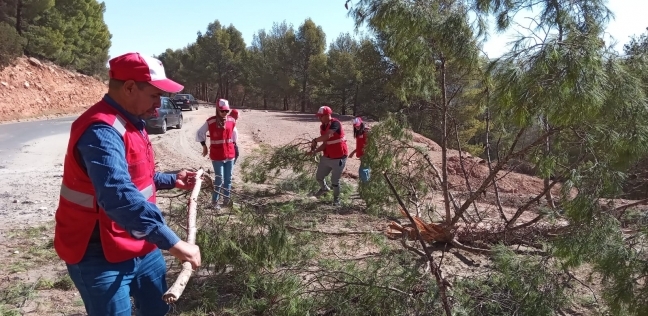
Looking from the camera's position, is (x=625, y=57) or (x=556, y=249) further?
(x=625, y=57)

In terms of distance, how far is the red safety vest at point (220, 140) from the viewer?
7012 millimetres

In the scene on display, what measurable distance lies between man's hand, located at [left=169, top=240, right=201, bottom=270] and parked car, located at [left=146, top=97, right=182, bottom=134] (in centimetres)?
1605

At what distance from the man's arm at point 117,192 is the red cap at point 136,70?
0.28 metres

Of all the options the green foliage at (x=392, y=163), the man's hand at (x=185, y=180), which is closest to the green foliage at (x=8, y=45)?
the green foliage at (x=392, y=163)

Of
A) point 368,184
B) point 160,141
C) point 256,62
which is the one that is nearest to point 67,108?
point 160,141

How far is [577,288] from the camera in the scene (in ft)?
14.4

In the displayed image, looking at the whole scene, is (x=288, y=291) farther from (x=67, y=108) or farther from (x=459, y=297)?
(x=67, y=108)

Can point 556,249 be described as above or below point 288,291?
above

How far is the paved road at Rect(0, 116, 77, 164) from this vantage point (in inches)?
485

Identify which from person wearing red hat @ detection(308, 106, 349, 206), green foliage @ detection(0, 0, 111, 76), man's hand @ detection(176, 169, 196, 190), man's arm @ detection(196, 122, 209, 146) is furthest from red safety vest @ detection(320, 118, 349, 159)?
green foliage @ detection(0, 0, 111, 76)

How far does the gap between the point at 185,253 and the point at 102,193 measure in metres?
0.37

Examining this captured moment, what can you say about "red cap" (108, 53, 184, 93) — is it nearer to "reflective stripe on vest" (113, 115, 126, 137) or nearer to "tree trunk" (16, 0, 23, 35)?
"reflective stripe on vest" (113, 115, 126, 137)

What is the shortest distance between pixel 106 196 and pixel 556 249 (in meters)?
2.65

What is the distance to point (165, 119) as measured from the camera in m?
18.7
